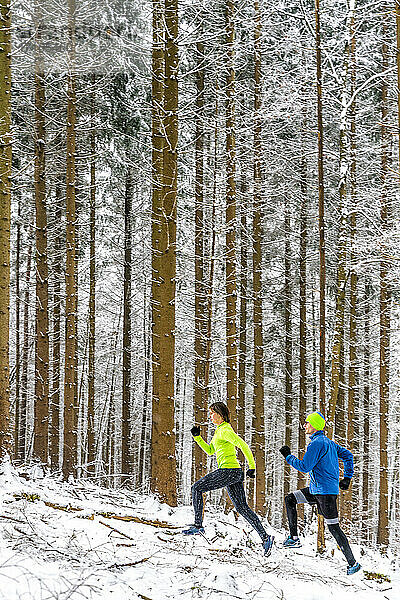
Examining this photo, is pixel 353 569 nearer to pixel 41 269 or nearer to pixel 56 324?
pixel 41 269

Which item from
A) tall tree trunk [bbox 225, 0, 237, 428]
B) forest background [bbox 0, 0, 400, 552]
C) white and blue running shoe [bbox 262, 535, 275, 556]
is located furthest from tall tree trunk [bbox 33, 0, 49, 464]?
white and blue running shoe [bbox 262, 535, 275, 556]

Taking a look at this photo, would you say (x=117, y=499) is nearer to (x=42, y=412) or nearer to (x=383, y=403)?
(x=42, y=412)

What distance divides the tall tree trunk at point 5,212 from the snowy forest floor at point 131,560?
126cm

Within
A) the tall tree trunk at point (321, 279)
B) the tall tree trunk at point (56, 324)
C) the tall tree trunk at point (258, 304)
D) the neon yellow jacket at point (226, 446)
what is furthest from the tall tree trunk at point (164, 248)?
the tall tree trunk at point (56, 324)

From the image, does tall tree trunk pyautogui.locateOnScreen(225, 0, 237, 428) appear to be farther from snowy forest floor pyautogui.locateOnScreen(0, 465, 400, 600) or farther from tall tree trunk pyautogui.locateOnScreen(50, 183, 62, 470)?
snowy forest floor pyautogui.locateOnScreen(0, 465, 400, 600)

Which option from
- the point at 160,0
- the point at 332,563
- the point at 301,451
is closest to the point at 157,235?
the point at 160,0

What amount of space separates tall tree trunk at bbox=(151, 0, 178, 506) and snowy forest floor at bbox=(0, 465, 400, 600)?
97 cm

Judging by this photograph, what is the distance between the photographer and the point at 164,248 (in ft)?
33.6

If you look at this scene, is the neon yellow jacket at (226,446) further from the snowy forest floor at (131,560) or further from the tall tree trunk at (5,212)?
the tall tree trunk at (5,212)

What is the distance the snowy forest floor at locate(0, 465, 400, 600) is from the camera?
4.49m

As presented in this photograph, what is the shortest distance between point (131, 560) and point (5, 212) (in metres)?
5.69

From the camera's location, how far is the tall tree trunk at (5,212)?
8.84 meters

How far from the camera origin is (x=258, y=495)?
16.5 m

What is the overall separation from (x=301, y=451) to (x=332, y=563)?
1805cm
